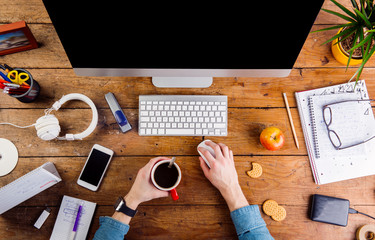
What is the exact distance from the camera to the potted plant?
0.80m

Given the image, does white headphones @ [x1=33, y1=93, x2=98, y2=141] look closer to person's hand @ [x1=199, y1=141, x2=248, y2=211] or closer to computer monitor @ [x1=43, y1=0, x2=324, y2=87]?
computer monitor @ [x1=43, y1=0, x2=324, y2=87]

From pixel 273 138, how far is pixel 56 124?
771 mm

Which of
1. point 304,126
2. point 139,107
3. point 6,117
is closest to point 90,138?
point 139,107

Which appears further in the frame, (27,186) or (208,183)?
(208,183)

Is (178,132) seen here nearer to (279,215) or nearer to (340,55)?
(279,215)

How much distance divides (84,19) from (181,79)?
0.39 m

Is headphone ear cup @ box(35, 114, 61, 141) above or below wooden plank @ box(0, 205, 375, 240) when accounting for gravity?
above

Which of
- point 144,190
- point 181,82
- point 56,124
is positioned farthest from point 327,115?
point 56,124

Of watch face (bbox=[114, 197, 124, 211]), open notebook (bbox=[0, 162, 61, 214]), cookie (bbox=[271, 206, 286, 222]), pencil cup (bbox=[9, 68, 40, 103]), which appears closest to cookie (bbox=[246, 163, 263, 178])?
cookie (bbox=[271, 206, 286, 222])

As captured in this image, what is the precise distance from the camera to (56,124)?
2.87 feet

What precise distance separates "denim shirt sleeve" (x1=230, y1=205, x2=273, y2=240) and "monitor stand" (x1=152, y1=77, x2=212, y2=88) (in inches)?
18.8

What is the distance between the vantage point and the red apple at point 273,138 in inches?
35.4

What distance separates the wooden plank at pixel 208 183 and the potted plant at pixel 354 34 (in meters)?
0.41

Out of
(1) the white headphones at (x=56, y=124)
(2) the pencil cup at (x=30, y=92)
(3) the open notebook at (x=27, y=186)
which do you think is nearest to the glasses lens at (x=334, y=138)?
(1) the white headphones at (x=56, y=124)
